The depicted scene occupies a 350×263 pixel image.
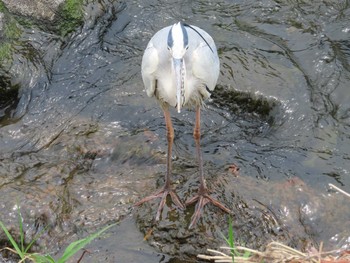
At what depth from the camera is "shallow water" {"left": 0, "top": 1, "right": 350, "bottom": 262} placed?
13.7 ft

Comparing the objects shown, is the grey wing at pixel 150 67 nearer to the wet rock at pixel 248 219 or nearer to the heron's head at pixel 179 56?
the heron's head at pixel 179 56

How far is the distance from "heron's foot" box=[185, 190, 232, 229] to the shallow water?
60 mm

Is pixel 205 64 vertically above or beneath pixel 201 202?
above

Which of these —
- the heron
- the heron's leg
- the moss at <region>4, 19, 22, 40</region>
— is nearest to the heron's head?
the heron

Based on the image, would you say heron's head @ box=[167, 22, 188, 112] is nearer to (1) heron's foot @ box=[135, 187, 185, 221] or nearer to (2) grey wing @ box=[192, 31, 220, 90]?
(2) grey wing @ box=[192, 31, 220, 90]

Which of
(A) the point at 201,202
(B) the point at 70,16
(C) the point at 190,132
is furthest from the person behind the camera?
(B) the point at 70,16

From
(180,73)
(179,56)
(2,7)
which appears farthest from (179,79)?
(2,7)

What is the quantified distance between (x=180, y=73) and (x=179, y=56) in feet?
0.36

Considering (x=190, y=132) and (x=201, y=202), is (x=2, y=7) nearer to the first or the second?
(x=190, y=132)

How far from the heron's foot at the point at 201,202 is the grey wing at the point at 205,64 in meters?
0.76

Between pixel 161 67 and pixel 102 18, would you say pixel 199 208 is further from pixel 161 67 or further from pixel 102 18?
pixel 102 18

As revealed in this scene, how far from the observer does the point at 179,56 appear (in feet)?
12.2

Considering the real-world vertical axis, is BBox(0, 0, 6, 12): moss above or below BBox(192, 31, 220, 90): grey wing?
below

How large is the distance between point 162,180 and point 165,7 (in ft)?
7.85
